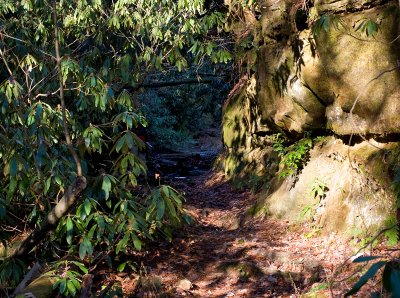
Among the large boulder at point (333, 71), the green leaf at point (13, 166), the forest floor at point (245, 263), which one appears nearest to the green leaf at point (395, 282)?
the forest floor at point (245, 263)

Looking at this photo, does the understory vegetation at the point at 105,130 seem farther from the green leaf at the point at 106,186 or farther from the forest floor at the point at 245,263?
the forest floor at the point at 245,263

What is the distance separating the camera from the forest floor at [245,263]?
533 cm

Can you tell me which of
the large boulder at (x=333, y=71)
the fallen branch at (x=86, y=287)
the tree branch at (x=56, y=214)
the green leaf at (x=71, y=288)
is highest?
the large boulder at (x=333, y=71)

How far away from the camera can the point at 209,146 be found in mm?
29188

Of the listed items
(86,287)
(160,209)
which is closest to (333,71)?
(160,209)

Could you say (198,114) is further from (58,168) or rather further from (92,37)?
(58,168)

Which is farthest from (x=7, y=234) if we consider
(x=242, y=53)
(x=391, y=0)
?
(x=242, y=53)

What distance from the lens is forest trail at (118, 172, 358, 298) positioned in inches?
212

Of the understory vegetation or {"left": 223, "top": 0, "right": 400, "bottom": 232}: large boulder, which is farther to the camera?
{"left": 223, "top": 0, "right": 400, "bottom": 232}: large boulder

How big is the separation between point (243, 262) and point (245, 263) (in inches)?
2.2

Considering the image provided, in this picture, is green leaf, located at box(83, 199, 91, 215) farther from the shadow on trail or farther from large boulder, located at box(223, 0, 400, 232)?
large boulder, located at box(223, 0, 400, 232)

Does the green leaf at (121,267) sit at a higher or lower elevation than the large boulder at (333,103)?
lower

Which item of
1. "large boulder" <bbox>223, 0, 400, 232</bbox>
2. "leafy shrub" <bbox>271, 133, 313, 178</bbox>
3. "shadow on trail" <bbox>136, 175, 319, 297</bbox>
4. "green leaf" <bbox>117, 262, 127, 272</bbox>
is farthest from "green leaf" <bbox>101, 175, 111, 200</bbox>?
"leafy shrub" <bbox>271, 133, 313, 178</bbox>

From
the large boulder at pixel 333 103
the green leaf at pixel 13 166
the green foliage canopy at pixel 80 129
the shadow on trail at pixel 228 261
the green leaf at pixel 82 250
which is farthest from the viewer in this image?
the large boulder at pixel 333 103
